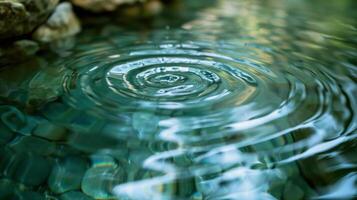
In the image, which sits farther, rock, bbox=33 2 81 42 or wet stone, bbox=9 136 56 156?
rock, bbox=33 2 81 42

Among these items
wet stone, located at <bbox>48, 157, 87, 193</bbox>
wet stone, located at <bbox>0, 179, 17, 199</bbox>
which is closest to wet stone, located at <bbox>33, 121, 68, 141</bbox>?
wet stone, located at <bbox>48, 157, 87, 193</bbox>

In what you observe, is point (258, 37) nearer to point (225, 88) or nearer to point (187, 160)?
point (225, 88)

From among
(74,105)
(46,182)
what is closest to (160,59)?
(74,105)

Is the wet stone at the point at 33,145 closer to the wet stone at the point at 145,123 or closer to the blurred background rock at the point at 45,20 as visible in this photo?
the wet stone at the point at 145,123

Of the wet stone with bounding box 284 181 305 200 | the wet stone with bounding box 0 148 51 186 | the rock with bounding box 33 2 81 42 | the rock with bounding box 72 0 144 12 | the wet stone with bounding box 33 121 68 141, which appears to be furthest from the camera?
the rock with bounding box 72 0 144 12

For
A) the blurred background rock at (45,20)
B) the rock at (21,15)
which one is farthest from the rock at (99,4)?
the rock at (21,15)

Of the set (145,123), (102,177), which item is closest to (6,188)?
(102,177)

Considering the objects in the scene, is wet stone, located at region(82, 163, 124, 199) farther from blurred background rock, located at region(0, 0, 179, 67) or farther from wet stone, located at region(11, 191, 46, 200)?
blurred background rock, located at region(0, 0, 179, 67)
